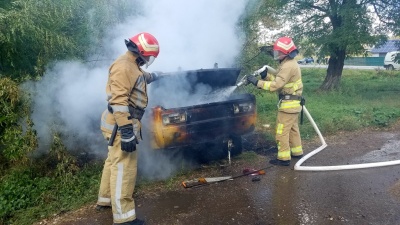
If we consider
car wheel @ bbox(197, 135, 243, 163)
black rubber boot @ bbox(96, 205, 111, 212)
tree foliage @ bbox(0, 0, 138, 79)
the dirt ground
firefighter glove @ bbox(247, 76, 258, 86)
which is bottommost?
the dirt ground

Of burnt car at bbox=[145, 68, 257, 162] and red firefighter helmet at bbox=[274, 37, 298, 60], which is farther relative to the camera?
red firefighter helmet at bbox=[274, 37, 298, 60]

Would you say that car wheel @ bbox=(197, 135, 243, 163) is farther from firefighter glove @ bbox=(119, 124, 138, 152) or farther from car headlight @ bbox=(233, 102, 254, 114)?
firefighter glove @ bbox=(119, 124, 138, 152)

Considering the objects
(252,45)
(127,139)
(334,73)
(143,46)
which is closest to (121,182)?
(127,139)

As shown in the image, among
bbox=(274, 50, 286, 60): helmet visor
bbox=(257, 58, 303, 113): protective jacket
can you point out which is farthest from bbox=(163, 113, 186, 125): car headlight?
bbox=(274, 50, 286, 60): helmet visor

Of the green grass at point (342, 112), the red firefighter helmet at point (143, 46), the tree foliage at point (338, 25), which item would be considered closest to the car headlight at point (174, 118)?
the red firefighter helmet at point (143, 46)

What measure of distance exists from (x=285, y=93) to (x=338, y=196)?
1.84 metres

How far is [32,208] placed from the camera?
13.4 ft

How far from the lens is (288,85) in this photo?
5484mm

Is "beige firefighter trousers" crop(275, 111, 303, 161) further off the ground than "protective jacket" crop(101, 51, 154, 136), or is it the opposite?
"protective jacket" crop(101, 51, 154, 136)

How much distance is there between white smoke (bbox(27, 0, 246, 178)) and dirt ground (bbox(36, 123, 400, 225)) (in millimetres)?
813

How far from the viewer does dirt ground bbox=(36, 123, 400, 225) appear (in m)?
3.71

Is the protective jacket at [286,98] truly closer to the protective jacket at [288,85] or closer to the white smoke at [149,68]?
the protective jacket at [288,85]

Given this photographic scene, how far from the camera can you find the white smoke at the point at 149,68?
196 inches

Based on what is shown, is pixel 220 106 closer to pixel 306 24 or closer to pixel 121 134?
pixel 121 134
